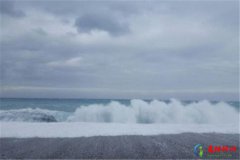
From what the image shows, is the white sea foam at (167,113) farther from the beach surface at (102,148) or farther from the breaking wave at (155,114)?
the beach surface at (102,148)

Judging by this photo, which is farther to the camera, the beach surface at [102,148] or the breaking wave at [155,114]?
the breaking wave at [155,114]

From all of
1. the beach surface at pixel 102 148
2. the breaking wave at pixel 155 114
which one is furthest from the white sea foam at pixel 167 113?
the beach surface at pixel 102 148

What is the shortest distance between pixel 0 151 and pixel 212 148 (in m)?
6.42

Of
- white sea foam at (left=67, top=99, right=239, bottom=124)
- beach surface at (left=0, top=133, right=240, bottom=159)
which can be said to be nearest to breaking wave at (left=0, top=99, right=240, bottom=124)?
white sea foam at (left=67, top=99, right=239, bottom=124)

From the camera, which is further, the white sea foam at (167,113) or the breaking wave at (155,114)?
the white sea foam at (167,113)

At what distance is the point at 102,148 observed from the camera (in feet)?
A: 15.3

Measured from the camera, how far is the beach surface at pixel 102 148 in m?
4.14

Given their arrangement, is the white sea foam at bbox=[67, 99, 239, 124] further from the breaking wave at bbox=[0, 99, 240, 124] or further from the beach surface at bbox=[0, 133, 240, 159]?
the beach surface at bbox=[0, 133, 240, 159]

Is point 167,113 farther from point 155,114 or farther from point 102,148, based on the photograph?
point 102,148

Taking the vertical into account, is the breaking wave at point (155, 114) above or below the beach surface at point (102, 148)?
below

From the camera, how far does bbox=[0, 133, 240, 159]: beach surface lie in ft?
13.6

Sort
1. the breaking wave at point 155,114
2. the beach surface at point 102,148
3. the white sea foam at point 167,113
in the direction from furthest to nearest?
the white sea foam at point 167,113, the breaking wave at point 155,114, the beach surface at point 102,148

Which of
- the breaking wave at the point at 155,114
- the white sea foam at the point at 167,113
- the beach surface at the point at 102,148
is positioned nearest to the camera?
the beach surface at the point at 102,148

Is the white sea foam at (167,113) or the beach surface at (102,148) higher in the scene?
the beach surface at (102,148)
